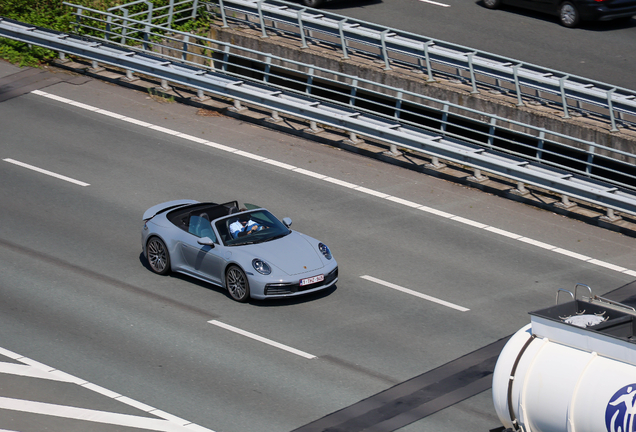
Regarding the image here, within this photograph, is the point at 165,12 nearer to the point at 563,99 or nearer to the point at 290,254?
the point at 563,99

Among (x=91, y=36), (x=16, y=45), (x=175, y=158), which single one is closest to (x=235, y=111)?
(x=175, y=158)

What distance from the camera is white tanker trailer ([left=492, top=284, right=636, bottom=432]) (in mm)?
8180

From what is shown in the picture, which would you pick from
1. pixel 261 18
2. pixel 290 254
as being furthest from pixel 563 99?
pixel 261 18

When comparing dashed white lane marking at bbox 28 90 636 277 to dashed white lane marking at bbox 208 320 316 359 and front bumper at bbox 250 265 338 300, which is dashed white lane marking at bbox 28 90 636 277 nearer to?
front bumper at bbox 250 265 338 300

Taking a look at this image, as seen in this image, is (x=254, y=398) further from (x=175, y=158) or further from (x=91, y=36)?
(x=91, y=36)

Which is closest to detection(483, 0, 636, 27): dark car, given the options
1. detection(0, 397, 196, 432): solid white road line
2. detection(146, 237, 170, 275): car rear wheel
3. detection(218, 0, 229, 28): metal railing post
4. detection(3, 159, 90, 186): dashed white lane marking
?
detection(218, 0, 229, 28): metal railing post

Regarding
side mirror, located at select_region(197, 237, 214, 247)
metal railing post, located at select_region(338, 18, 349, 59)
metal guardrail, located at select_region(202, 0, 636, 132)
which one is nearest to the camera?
side mirror, located at select_region(197, 237, 214, 247)

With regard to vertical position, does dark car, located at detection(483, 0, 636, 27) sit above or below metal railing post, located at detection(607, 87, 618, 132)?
above

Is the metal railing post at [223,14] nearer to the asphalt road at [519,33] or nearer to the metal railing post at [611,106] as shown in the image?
the asphalt road at [519,33]

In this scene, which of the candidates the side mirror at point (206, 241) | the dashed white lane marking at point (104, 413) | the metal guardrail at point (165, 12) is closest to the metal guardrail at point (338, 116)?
the metal guardrail at point (165, 12)

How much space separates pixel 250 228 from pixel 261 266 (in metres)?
0.98

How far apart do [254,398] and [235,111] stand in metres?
11.8

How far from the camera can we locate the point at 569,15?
83.9ft

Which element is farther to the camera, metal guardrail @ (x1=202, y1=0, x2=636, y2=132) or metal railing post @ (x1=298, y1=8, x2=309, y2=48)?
metal railing post @ (x1=298, y1=8, x2=309, y2=48)
